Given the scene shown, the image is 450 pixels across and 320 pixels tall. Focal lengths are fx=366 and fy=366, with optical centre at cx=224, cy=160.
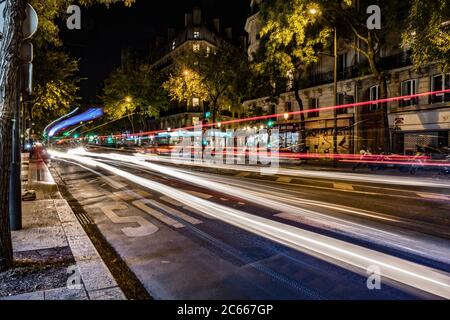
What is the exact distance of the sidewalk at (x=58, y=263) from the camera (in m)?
3.93

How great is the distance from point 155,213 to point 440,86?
23972 mm

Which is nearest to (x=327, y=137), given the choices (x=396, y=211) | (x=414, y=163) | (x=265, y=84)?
(x=265, y=84)

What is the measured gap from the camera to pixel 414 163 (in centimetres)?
1902

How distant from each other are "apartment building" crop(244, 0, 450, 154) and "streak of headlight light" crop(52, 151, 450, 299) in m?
17.4

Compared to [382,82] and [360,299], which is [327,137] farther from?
[360,299]

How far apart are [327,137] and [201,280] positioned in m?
31.6

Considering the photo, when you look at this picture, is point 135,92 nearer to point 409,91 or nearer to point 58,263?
point 409,91

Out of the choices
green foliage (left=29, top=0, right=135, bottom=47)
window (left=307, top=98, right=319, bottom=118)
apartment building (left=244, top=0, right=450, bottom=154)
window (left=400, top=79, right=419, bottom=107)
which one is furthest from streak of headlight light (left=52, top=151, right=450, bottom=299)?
window (left=307, top=98, right=319, bottom=118)

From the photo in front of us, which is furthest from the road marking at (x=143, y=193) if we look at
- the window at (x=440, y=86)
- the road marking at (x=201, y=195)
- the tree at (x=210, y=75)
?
the tree at (x=210, y=75)

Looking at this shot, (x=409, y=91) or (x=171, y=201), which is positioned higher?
(x=409, y=91)

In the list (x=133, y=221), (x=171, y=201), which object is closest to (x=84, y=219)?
(x=133, y=221)

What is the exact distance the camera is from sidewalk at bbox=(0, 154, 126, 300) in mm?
3928

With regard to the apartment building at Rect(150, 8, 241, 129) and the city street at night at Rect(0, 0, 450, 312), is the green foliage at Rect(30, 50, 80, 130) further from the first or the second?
the apartment building at Rect(150, 8, 241, 129)

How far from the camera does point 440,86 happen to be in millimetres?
25047
